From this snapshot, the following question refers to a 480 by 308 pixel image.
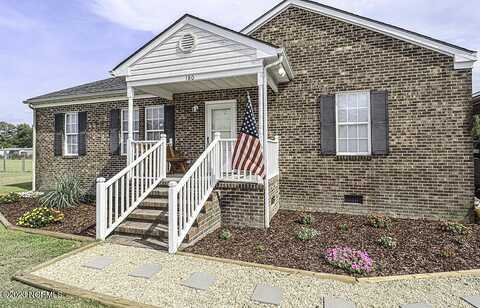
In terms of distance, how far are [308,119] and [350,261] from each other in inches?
168

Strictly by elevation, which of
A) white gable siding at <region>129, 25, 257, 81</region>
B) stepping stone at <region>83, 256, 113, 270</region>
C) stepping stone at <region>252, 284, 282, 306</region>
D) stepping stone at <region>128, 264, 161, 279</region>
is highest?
white gable siding at <region>129, 25, 257, 81</region>

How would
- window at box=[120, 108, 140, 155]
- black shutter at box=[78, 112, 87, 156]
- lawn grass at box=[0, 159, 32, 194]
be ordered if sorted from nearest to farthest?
window at box=[120, 108, 140, 155], black shutter at box=[78, 112, 87, 156], lawn grass at box=[0, 159, 32, 194]

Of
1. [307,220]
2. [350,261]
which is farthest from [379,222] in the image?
[350,261]

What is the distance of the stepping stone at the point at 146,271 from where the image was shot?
12.5 ft

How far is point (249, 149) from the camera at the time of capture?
5680 millimetres

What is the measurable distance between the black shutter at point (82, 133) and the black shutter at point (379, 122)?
386 inches

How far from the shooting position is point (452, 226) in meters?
5.53

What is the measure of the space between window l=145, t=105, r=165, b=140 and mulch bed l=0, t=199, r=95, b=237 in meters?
2.88

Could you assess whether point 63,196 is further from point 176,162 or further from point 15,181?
point 15,181

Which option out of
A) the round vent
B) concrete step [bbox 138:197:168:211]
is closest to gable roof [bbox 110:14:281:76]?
the round vent

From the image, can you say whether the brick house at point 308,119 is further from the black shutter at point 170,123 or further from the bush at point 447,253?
the bush at point 447,253

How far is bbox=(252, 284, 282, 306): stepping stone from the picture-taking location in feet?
10.4

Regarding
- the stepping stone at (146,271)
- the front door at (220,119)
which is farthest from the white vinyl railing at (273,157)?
the stepping stone at (146,271)

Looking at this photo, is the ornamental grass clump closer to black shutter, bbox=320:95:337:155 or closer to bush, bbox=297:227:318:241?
bush, bbox=297:227:318:241
